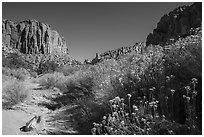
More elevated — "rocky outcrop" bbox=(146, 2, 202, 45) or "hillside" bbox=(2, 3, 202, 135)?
"rocky outcrop" bbox=(146, 2, 202, 45)

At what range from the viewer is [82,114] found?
632 centimetres

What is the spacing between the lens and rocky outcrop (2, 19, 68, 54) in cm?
13950

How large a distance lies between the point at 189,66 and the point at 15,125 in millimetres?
3847

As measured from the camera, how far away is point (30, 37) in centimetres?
14662

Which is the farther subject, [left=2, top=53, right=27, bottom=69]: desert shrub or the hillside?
[left=2, top=53, right=27, bottom=69]: desert shrub

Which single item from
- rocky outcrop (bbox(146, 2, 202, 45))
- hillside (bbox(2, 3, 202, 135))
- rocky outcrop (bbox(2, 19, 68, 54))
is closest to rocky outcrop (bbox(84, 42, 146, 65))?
rocky outcrop (bbox(146, 2, 202, 45))

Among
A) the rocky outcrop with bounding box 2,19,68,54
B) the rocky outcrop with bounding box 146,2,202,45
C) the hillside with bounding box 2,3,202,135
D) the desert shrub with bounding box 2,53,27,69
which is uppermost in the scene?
the rocky outcrop with bounding box 2,19,68,54

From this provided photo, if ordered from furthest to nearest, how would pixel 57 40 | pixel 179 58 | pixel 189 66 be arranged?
pixel 57 40
pixel 179 58
pixel 189 66

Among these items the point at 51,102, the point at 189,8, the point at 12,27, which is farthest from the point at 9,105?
the point at 12,27

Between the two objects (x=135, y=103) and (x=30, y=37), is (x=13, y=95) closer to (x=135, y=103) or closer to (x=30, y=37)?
(x=135, y=103)

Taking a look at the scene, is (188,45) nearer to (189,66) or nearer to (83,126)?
(189,66)

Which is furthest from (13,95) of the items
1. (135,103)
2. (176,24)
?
(176,24)

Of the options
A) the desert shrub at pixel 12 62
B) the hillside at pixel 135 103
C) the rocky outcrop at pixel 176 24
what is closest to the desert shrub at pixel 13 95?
the hillside at pixel 135 103

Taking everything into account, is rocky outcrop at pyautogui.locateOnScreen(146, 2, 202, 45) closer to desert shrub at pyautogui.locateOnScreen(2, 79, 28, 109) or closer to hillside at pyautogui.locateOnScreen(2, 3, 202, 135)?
desert shrub at pyautogui.locateOnScreen(2, 79, 28, 109)
